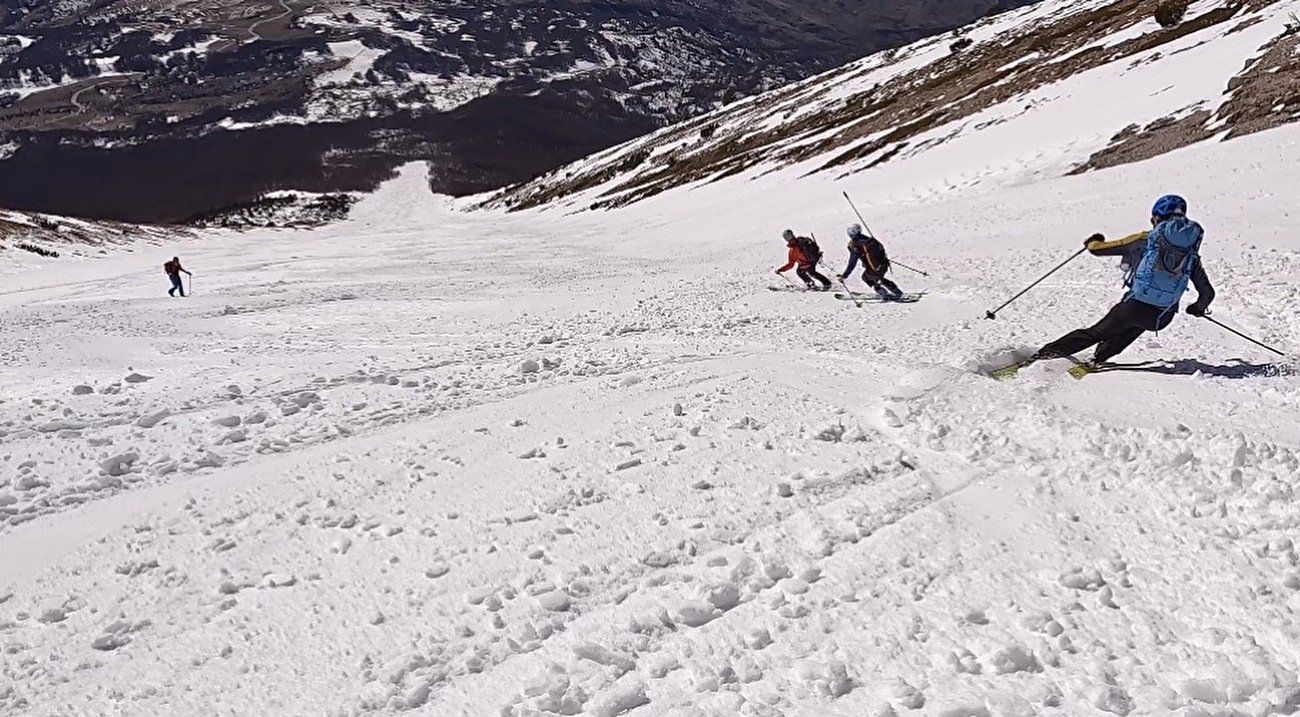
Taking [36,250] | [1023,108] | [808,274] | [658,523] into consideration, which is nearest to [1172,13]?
[1023,108]

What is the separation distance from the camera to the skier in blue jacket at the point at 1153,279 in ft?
25.0

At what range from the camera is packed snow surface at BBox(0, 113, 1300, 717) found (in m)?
4.09

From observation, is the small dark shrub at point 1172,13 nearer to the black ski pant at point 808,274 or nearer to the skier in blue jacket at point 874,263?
the black ski pant at point 808,274

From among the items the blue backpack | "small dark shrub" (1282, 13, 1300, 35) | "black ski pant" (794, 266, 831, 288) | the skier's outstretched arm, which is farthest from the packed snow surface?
"small dark shrub" (1282, 13, 1300, 35)

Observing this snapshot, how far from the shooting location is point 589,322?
1316cm

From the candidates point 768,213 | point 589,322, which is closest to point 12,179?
point 768,213

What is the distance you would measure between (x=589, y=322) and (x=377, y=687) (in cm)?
930

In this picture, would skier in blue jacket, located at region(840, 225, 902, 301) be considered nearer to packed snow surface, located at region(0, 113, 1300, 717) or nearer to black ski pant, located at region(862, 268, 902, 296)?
black ski pant, located at region(862, 268, 902, 296)

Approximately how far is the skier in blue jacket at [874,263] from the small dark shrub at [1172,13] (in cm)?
4161

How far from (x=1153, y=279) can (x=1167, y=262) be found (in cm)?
20

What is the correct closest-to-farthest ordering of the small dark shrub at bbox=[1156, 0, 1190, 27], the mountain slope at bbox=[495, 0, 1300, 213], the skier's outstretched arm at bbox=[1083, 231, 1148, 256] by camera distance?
the skier's outstretched arm at bbox=[1083, 231, 1148, 256]
the mountain slope at bbox=[495, 0, 1300, 213]
the small dark shrub at bbox=[1156, 0, 1190, 27]

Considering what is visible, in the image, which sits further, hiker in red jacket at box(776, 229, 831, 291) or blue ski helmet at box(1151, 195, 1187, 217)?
hiker in red jacket at box(776, 229, 831, 291)

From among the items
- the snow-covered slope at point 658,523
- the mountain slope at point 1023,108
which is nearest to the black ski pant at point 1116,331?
the snow-covered slope at point 658,523

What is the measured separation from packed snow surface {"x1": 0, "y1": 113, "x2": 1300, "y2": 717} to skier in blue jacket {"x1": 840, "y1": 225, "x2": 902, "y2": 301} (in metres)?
2.92
